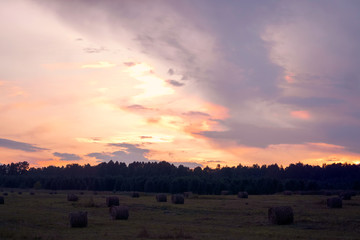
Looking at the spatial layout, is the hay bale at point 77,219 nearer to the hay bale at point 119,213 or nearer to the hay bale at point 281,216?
the hay bale at point 119,213

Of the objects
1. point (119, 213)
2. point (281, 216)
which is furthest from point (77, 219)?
point (281, 216)

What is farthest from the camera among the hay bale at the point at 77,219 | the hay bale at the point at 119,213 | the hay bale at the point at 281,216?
the hay bale at the point at 119,213

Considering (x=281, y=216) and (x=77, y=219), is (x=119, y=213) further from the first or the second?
(x=281, y=216)

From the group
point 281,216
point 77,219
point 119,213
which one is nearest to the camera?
point 77,219

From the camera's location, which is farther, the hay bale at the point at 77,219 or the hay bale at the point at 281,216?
the hay bale at the point at 281,216

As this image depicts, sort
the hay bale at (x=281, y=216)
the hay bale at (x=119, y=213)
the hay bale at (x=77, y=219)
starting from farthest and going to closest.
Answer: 1. the hay bale at (x=119, y=213)
2. the hay bale at (x=281, y=216)
3. the hay bale at (x=77, y=219)

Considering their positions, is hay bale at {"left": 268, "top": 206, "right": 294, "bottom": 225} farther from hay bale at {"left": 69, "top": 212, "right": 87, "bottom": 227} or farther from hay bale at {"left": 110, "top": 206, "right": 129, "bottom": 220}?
hay bale at {"left": 69, "top": 212, "right": 87, "bottom": 227}

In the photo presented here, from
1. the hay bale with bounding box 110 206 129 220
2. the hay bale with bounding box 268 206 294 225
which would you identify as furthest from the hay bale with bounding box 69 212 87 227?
the hay bale with bounding box 268 206 294 225

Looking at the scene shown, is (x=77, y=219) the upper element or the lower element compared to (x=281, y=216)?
lower

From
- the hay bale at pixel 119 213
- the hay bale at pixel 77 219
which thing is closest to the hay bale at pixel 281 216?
the hay bale at pixel 119 213

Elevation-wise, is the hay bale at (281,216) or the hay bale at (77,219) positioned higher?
the hay bale at (281,216)

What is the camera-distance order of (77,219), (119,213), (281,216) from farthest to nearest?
1. (119,213)
2. (281,216)
3. (77,219)

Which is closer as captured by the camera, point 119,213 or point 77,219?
point 77,219

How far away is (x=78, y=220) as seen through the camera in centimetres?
2903
